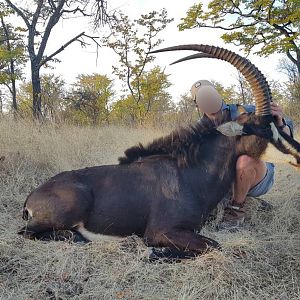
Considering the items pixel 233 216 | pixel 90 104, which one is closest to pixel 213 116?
pixel 233 216

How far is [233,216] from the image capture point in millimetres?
4309

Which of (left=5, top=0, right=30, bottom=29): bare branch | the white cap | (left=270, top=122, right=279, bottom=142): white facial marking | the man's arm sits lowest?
(left=270, top=122, right=279, bottom=142): white facial marking

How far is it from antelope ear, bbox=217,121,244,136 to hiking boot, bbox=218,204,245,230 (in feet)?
3.27

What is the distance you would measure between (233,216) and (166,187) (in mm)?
1087

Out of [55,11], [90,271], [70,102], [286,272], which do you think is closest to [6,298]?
[90,271]

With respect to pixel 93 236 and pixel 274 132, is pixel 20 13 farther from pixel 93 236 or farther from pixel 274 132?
pixel 274 132

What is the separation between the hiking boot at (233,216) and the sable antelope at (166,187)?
1.99 feet

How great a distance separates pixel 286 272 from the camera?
9.70 feet

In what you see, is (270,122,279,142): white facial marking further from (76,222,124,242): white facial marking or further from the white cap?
(76,222,124,242): white facial marking

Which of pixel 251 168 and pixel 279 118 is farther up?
pixel 279 118

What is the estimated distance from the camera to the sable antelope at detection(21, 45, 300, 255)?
350 cm

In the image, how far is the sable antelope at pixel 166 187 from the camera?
350 cm

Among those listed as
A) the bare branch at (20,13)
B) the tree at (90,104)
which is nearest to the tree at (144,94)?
the tree at (90,104)

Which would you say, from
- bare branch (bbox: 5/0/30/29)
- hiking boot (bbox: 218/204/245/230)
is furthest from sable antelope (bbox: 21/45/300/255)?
bare branch (bbox: 5/0/30/29)
